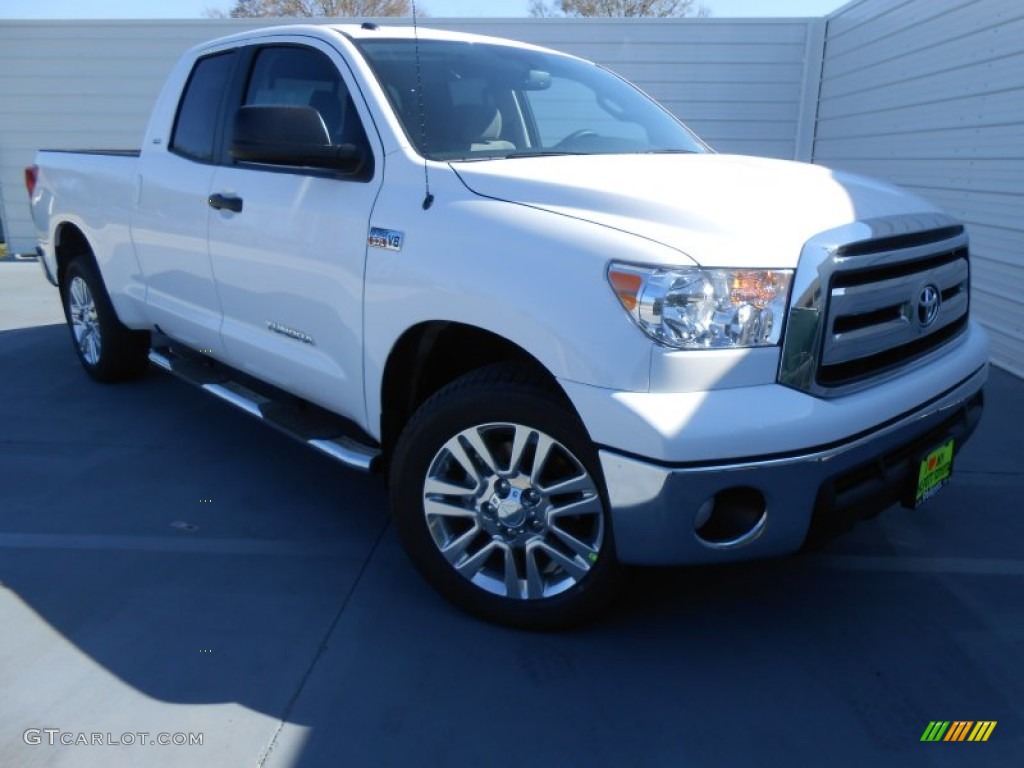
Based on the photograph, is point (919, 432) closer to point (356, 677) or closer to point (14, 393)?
point (356, 677)

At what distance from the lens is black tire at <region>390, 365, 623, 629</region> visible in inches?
99.0

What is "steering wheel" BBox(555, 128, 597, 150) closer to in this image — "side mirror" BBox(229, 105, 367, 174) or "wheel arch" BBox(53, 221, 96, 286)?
"side mirror" BBox(229, 105, 367, 174)

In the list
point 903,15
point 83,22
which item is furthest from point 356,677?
point 83,22

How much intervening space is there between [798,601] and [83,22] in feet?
39.6

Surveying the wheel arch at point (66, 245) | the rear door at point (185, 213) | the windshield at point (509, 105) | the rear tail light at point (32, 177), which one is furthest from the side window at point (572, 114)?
the rear tail light at point (32, 177)

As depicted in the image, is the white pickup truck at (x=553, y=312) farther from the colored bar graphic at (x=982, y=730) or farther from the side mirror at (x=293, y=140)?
the colored bar graphic at (x=982, y=730)

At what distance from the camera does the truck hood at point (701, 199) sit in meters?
2.29

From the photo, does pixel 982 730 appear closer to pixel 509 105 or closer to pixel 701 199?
pixel 701 199

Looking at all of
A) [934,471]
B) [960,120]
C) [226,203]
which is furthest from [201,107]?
[960,120]

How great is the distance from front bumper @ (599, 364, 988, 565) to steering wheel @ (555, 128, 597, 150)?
164 cm

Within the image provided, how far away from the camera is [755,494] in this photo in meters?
2.27

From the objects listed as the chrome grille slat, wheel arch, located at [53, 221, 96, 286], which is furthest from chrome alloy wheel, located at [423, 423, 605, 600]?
wheel arch, located at [53, 221, 96, 286]

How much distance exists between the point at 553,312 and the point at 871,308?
0.95 metres

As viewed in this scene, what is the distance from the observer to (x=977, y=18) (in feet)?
20.5
